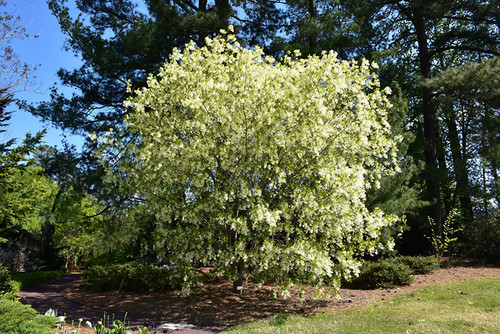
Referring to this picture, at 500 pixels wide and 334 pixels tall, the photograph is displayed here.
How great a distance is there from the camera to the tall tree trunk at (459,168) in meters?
18.5

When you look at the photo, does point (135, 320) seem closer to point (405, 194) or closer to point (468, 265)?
point (405, 194)

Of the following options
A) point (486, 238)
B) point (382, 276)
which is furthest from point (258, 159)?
point (486, 238)

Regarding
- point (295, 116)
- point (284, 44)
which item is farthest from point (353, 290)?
point (284, 44)

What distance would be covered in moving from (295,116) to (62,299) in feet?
32.5

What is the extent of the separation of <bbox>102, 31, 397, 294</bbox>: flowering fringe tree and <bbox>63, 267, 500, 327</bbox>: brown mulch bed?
0.99 metres

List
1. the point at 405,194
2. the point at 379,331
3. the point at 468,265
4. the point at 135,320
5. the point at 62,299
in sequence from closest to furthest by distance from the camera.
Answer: the point at 379,331
the point at 135,320
the point at 62,299
the point at 405,194
the point at 468,265

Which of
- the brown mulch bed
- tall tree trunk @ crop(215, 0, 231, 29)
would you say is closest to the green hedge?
the brown mulch bed

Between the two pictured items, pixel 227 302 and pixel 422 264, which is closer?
pixel 227 302

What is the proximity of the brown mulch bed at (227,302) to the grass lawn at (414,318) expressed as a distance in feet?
2.74

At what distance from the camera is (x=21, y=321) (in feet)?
15.5

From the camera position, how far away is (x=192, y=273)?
8906mm

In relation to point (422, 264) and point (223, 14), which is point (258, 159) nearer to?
point (422, 264)

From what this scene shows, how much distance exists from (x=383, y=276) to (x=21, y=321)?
988cm

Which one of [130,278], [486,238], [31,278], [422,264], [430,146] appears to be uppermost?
[430,146]
